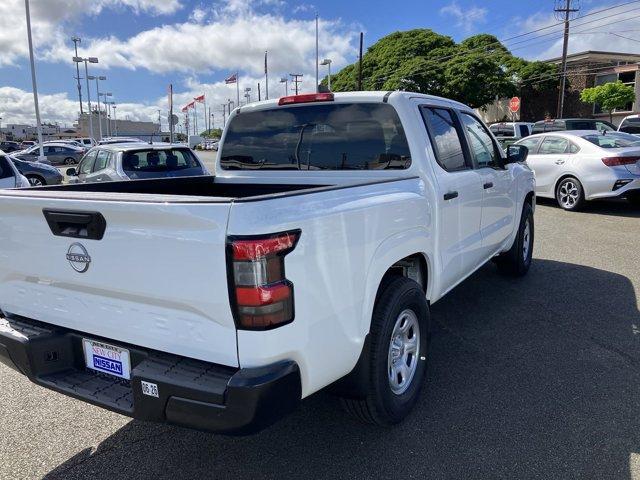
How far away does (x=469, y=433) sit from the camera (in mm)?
Answer: 2951

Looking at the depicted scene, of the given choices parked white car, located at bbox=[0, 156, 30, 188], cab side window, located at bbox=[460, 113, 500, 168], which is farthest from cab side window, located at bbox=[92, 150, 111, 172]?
cab side window, located at bbox=[460, 113, 500, 168]

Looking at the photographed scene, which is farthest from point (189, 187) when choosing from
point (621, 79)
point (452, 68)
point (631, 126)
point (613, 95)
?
point (621, 79)

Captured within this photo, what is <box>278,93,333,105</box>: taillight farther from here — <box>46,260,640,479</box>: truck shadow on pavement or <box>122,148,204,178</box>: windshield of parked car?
<box>122,148,204,178</box>: windshield of parked car

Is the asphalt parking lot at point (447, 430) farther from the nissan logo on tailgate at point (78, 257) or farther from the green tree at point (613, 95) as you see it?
the green tree at point (613, 95)

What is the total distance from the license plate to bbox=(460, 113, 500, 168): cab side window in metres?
3.16

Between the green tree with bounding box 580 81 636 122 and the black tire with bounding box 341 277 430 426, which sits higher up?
the green tree with bounding box 580 81 636 122

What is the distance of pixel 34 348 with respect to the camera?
2.49 meters

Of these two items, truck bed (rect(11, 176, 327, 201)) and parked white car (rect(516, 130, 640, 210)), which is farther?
parked white car (rect(516, 130, 640, 210))

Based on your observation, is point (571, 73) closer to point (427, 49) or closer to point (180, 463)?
point (427, 49)

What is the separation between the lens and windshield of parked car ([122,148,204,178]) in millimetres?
9820

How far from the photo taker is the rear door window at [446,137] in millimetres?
3662

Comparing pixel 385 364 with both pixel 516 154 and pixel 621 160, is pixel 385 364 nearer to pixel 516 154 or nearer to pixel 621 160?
pixel 516 154

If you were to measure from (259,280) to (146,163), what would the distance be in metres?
8.77

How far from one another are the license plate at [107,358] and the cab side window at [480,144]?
3.16 m
